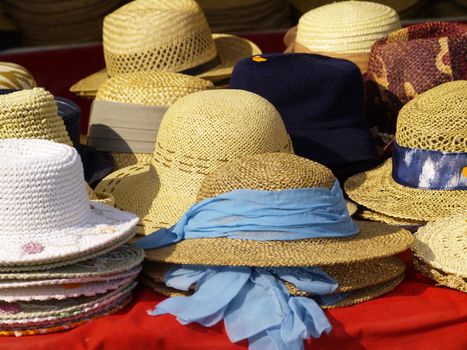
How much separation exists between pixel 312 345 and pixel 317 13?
1813mm

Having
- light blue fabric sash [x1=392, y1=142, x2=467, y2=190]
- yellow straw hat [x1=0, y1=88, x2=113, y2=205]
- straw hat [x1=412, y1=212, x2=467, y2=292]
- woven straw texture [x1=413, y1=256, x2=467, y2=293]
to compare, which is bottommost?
woven straw texture [x1=413, y1=256, x2=467, y2=293]

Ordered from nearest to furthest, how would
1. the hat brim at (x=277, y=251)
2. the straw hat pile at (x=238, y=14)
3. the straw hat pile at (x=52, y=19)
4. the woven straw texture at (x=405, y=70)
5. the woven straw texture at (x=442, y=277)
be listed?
the hat brim at (x=277, y=251), the woven straw texture at (x=442, y=277), the woven straw texture at (x=405, y=70), the straw hat pile at (x=52, y=19), the straw hat pile at (x=238, y=14)

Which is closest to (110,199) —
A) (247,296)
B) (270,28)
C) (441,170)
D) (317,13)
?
(247,296)

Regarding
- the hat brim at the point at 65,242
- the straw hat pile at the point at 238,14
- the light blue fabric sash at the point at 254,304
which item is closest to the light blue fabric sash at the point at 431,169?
the light blue fabric sash at the point at 254,304

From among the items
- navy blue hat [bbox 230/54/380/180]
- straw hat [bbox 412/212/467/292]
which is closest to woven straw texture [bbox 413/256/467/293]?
straw hat [bbox 412/212/467/292]

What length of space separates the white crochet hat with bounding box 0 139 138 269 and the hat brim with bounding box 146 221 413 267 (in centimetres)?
13

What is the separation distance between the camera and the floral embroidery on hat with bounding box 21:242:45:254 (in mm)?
1756

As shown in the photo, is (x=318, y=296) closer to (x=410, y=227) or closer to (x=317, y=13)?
(x=410, y=227)

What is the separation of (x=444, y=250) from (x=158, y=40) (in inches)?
56.6

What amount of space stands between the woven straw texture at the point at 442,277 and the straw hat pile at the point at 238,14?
2.40 m

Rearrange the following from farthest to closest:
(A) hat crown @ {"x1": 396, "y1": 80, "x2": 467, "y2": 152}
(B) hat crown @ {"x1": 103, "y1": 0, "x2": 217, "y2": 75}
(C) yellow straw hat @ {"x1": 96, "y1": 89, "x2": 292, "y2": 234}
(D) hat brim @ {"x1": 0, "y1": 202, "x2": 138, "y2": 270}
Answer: (B) hat crown @ {"x1": 103, "y1": 0, "x2": 217, "y2": 75} < (A) hat crown @ {"x1": 396, "y1": 80, "x2": 467, "y2": 152} < (C) yellow straw hat @ {"x1": 96, "y1": 89, "x2": 292, "y2": 234} < (D) hat brim @ {"x1": 0, "y1": 202, "x2": 138, "y2": 270}

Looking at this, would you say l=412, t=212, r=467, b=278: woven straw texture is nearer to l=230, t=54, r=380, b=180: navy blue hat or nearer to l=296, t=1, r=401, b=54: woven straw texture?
l=230, t=54, r=380, b=180: navy blue hat

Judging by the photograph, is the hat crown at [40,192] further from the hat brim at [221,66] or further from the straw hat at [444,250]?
the hat brim at [221,66]

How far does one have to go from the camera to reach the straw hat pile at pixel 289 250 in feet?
6.18
